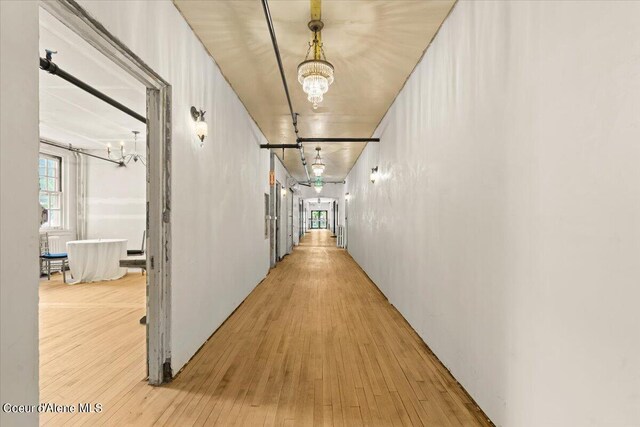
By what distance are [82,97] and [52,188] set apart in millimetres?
4630

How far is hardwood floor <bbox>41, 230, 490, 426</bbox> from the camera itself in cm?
215

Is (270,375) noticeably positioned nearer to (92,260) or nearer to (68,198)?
(92,260)

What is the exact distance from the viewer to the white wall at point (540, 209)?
48.5 inches

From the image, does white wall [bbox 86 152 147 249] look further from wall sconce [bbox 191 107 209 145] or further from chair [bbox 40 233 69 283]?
wall sconce [bbox 191 107 209 145]

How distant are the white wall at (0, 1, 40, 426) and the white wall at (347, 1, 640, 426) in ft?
8.25

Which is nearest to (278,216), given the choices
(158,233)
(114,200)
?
(114,200)

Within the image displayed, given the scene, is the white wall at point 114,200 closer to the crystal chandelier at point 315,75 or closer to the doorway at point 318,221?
the crystal chandelier at point 315,75

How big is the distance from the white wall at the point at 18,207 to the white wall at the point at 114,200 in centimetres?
801

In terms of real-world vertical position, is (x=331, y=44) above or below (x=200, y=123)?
above

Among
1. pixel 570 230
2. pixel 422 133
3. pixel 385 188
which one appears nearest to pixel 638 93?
pixel 570 230

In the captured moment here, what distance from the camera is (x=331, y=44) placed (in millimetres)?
Result: 3324

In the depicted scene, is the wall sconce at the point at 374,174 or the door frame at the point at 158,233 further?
the wall sconce at the point at 374,174

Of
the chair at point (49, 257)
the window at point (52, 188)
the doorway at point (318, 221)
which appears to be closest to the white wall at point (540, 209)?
the chair at point (49, 257)

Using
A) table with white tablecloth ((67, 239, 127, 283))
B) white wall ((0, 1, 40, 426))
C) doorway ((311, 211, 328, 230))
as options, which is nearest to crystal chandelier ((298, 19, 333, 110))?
white wall ((0, 1, 40, 426))
